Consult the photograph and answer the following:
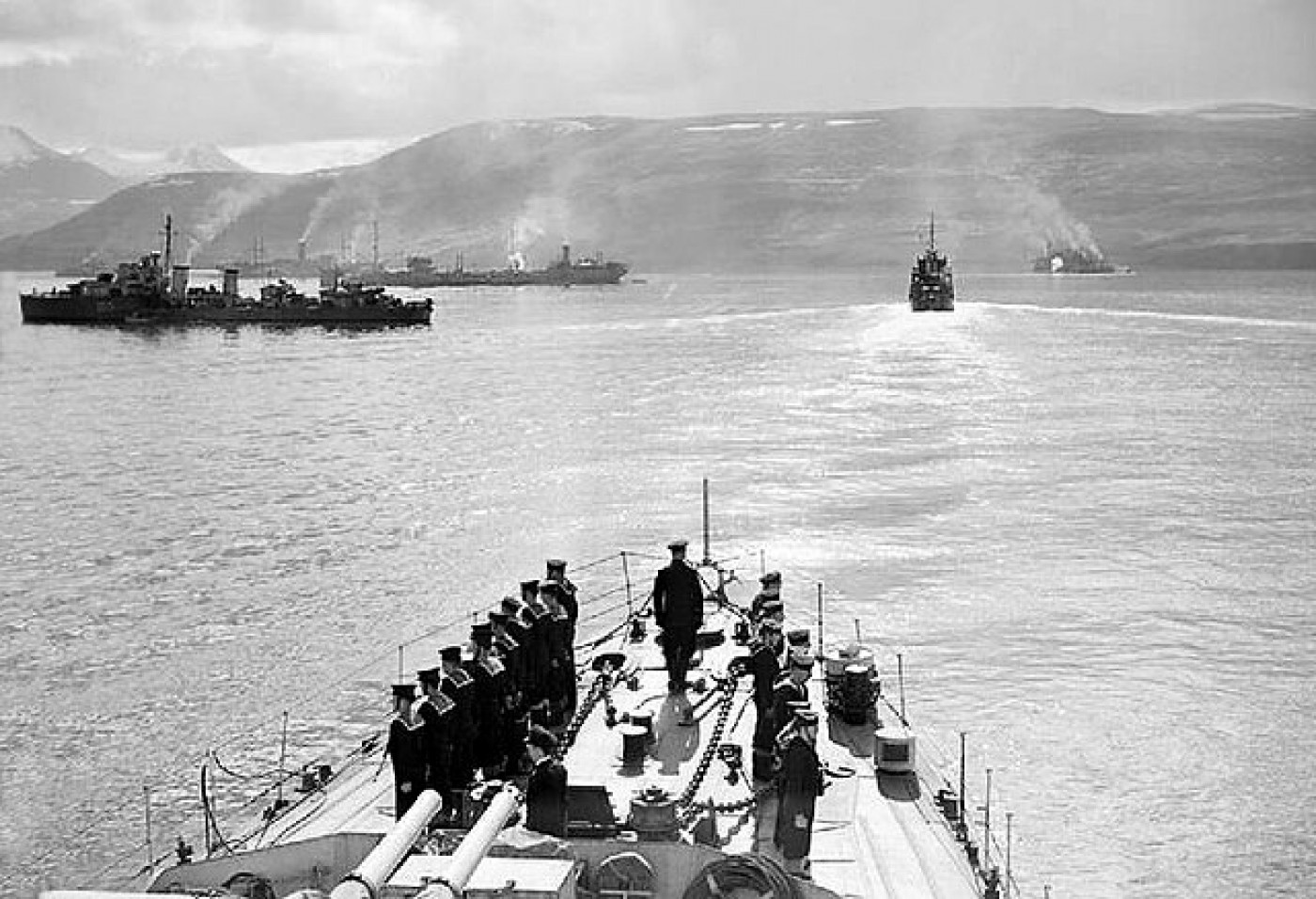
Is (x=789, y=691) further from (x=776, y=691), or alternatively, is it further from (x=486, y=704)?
(x=486, y=704)

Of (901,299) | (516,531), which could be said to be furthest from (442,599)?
(901,299)

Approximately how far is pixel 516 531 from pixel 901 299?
117 m

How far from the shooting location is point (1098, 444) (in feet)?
159

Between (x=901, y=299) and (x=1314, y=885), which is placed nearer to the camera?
(x=1314, y=885)

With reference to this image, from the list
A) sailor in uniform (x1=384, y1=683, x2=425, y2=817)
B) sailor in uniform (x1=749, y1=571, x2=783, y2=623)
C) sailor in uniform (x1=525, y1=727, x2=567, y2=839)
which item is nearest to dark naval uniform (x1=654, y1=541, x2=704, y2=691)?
sailor in uniform (x1=749, y1=571, x2=783, y2=623)

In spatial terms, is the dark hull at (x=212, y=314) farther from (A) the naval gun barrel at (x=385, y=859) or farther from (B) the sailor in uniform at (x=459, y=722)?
(A) the naval gun barrel at (x=385, y=859)

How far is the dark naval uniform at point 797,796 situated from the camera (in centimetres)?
1097

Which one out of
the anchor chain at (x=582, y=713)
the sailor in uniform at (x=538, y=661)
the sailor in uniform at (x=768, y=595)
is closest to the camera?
the anchor chain at (x=582, y=713)

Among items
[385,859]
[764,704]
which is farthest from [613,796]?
[385,859]

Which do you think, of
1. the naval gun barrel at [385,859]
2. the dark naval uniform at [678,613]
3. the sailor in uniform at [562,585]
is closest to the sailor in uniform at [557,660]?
the sailor in uniform at [562,585]

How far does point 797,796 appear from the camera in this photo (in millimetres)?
11070

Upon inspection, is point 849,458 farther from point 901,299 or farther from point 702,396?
point 901,299

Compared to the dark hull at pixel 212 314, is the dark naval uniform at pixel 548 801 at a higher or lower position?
lower

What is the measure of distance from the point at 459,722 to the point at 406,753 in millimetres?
657
